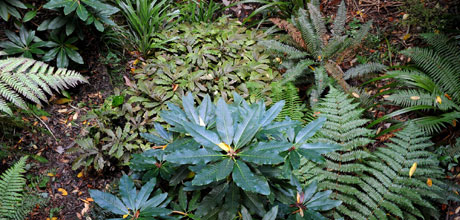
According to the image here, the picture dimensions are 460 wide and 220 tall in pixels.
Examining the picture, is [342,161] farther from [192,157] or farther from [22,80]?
[22,80]

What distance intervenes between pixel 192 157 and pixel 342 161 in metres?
1.39

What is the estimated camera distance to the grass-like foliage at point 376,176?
6.26 ft

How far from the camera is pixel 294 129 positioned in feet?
4.87

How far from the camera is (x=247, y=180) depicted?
1.13 m

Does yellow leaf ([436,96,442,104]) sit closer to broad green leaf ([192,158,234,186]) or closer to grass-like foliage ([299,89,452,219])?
grass-like foliage ([299,89,452,219])

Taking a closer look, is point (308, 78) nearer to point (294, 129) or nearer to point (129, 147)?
point (294, 129)

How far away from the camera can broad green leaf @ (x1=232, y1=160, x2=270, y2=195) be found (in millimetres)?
1112

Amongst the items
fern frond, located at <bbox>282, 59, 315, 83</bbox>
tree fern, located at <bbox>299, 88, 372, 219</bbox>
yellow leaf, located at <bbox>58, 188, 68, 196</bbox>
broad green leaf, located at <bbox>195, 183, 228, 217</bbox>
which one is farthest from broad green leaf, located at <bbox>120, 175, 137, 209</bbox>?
fern frond, located at <bbox>282, 59, 315, 83</bbox>

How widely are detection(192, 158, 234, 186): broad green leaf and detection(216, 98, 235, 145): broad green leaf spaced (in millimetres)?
96

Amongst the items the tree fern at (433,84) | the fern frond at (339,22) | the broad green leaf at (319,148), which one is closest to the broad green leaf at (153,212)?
the broad green leaf at (319,148)

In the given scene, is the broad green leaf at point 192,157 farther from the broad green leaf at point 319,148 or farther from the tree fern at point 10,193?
the tree fern at point 10,193

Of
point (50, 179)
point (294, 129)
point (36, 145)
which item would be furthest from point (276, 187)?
point (36, 145)

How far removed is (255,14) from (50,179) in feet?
9.62

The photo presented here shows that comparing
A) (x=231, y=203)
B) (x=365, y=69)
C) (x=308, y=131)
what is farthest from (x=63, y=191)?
(x=365, y=69)
